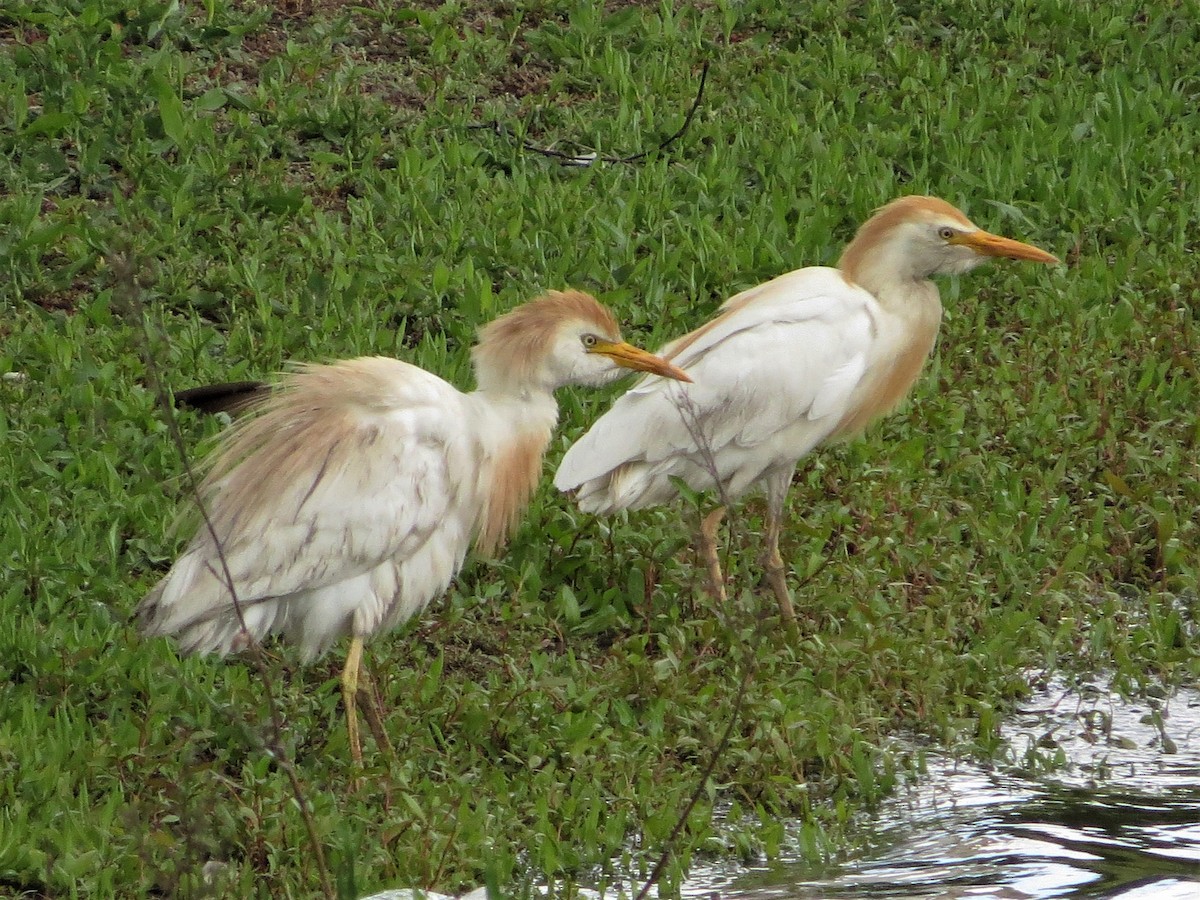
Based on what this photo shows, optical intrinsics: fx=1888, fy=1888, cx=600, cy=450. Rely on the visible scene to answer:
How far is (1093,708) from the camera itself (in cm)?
542

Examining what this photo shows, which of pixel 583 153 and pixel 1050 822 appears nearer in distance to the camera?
pixel 1050 822

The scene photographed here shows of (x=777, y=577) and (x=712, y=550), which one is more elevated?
(x=712, y=550)

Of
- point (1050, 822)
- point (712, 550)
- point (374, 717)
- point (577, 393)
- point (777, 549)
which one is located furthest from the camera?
point (577, 393)

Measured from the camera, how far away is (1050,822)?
4.65 meters

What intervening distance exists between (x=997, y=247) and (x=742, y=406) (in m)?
1.03

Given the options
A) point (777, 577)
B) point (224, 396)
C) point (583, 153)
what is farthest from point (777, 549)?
point (583, 153)

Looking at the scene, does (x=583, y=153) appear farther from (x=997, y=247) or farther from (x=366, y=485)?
(x=366, y=485)

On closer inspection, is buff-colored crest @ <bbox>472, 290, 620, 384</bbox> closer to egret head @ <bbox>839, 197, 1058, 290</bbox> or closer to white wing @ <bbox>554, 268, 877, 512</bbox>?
white wing @ <bbox>554, 268, 877, 512</bbox>

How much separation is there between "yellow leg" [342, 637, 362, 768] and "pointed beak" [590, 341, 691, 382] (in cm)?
107

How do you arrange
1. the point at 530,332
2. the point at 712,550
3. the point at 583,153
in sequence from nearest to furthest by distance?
the point at 530,332
the point at 712,550
the point at 583,153

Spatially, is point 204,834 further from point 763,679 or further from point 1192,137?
point 1192,137

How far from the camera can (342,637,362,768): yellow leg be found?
4867 millimetres

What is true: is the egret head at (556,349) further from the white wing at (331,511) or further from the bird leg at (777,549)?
the bird leg at (777,549)

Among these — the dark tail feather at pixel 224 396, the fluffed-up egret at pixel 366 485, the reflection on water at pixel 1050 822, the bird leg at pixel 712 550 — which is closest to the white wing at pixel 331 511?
the fluffed-up egret at pixel 366 485
